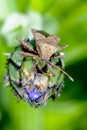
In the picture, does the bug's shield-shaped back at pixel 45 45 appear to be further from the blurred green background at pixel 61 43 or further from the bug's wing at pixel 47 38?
the blurred green background at pixel 61 43

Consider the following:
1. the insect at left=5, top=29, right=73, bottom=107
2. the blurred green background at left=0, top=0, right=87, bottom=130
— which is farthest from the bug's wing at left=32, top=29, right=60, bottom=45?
the blurred green background at left=0, top=0, right=87, bottom=130

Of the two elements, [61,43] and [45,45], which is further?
[61,43]

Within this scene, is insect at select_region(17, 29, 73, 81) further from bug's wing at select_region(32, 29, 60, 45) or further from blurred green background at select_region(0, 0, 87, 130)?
blurred green background at select_region(0, 0, 87, 130)

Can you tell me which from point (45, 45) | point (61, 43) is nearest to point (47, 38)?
point (45, 45)

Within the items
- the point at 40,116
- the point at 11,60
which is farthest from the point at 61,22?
the point at 11,60

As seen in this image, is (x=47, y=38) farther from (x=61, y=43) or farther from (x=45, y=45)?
(x=61, y=43)

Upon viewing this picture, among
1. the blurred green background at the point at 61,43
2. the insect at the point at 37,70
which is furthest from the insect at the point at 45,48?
the blurred green background at the point at 61,43

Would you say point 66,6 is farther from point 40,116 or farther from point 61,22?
point 40,116

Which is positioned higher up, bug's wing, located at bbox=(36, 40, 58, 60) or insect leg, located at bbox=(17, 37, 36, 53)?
insect leg, located at bbox=(17, 37, 36, 53)
